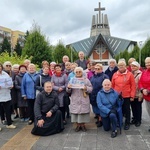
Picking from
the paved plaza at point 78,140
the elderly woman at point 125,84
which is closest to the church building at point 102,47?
the elderly woman at point 125,84

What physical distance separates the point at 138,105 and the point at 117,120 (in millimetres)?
895

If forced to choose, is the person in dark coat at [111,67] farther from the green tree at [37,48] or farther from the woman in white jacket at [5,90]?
the green tree at [37,48]

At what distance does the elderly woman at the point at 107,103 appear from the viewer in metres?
5.25

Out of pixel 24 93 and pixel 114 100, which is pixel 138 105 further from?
pixel 24 93

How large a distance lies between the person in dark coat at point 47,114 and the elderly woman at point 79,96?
15.8 inches

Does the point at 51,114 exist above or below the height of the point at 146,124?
above

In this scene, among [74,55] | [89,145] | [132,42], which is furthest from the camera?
[132,42]

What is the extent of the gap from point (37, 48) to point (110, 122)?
44.7 ft

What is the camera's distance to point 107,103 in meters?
5.36

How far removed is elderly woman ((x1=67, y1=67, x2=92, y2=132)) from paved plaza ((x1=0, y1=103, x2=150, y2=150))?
37cm

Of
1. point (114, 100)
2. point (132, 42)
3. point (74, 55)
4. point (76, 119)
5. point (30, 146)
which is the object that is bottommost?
point (30, 146)

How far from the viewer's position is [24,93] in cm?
625

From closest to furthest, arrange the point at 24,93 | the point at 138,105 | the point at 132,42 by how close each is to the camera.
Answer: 1. the point at 138,105
2. the point at 24,93
3. the point at 132,42

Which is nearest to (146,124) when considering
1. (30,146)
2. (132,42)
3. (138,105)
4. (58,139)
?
(138,105)
